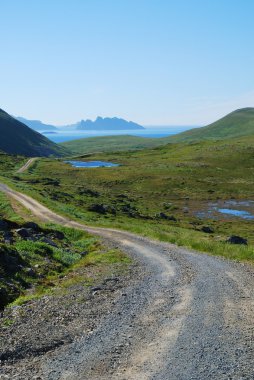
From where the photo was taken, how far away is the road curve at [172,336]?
13.0 meters

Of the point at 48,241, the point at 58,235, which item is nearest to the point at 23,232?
Answer: the point at 48,241

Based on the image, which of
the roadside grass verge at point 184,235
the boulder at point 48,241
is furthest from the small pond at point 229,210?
the boulder at point 48,241

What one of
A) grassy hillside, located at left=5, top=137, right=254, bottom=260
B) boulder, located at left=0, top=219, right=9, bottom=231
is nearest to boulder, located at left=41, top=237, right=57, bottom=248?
boulder, located at left=0, top=219, right=9, bottom=231

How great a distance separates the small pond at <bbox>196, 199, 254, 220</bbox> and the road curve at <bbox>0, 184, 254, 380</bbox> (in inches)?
2415

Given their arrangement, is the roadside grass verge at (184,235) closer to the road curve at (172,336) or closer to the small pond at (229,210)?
the small pond at (229,210)

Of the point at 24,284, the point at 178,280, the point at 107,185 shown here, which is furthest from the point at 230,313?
the point at 107,185

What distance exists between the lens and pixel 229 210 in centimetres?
9462

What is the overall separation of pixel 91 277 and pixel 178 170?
133 meters

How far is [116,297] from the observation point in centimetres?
2159

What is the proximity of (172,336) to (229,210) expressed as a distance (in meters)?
81.6

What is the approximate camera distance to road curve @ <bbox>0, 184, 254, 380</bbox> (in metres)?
13.0

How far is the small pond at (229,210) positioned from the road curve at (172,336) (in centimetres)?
6135

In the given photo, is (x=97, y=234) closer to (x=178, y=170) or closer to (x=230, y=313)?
(x=230, y=313)

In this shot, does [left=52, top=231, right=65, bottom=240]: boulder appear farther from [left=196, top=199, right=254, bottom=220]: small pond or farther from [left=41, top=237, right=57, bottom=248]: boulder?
[left=196, top=199, right=254, bottom=220]: small pond
